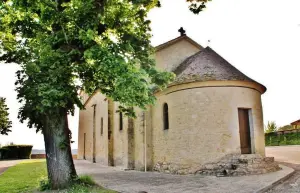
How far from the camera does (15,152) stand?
39.2 metres

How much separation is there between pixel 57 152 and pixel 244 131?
933cm

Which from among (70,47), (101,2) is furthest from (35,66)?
(101,2)

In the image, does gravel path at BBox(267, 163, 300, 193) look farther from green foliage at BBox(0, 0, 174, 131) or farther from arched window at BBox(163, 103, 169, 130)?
arched window at BBox(163, 103, 169, 130)

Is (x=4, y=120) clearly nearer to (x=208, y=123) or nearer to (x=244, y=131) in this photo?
(x=208, y=123)

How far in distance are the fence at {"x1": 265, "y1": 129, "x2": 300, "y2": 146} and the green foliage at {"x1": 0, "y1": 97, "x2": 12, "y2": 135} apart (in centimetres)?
3711

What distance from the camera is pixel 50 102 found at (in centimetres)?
936

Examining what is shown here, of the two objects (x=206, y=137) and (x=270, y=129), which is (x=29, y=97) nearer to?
(x=206, y=137)

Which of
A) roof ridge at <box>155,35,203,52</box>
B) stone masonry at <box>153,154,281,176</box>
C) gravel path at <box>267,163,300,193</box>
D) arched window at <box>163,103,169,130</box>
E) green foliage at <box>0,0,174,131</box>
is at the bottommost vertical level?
gravel path at <box>267,163,300,193</box>

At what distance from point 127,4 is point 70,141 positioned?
5.97 metres

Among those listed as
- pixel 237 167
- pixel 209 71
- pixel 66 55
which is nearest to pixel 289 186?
pixel 237 167

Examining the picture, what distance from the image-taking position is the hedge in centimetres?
3786

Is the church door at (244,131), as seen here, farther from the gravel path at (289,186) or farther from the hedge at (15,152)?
the hedge at (15,152)

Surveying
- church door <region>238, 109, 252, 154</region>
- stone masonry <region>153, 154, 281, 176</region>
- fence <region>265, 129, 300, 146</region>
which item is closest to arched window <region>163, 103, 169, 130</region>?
stone masonry <region>153, 154, 281, 176</region>

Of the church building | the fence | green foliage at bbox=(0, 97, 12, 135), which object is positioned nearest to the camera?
the church building
